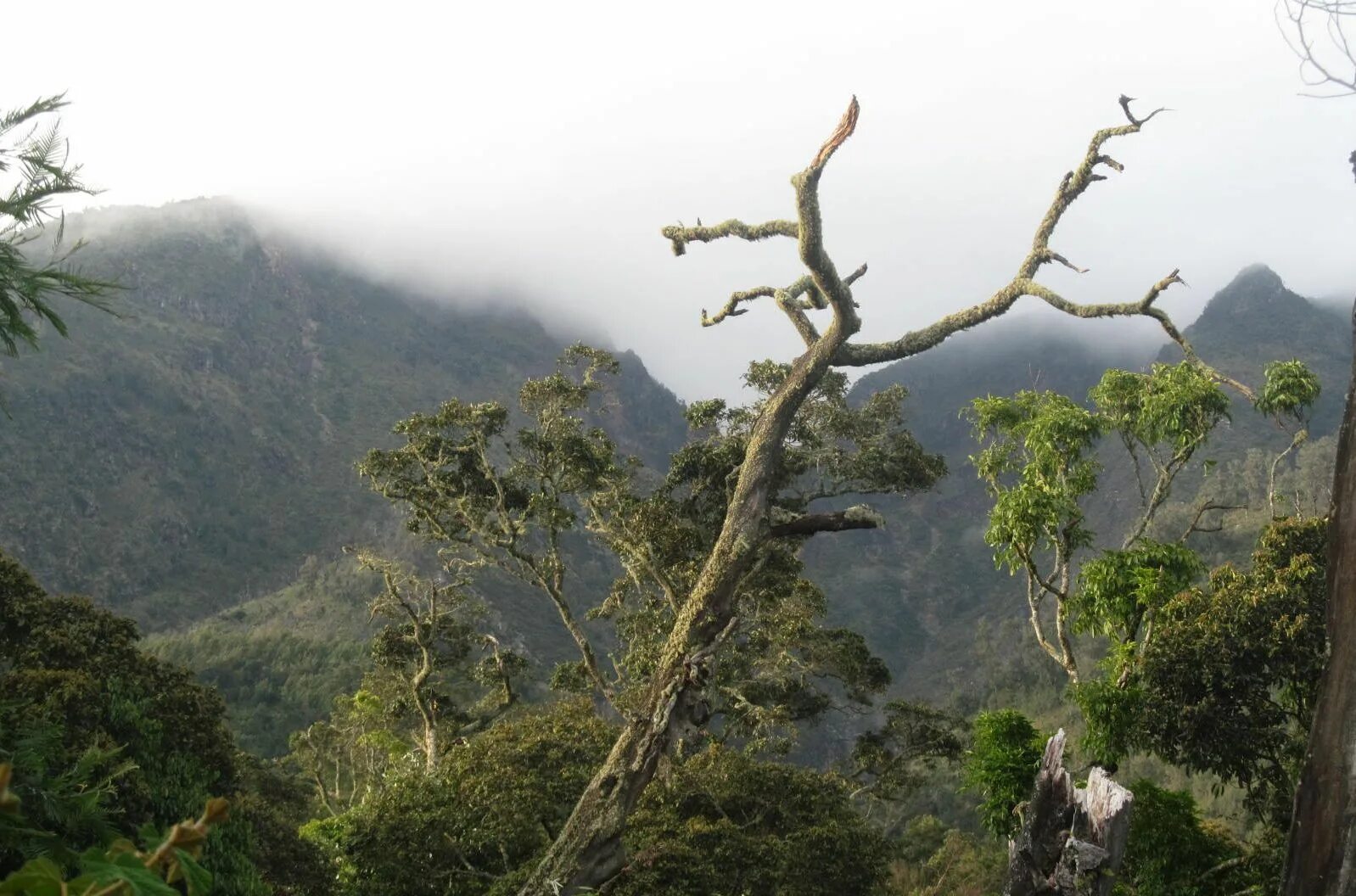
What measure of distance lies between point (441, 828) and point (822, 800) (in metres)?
4.55

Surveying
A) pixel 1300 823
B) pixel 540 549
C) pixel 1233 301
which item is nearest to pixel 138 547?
pixel 540 549

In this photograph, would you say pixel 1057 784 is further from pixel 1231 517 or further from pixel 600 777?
pixel 1231 517

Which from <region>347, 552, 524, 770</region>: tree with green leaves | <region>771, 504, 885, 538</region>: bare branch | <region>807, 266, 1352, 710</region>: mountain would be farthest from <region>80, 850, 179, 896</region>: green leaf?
<region>807, 266, 1352, 710</region>: mountain

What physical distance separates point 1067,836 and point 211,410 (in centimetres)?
9009

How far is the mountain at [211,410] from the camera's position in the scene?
63312 mm

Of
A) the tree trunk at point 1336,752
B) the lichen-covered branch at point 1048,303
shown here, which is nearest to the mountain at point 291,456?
the lichen-covered branch at point 1048,303

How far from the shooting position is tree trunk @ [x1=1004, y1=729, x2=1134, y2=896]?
16.3 ft

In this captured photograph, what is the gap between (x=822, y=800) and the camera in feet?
37.6

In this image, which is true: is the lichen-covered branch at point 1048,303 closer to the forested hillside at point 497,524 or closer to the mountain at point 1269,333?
the forested hillside at point 497,524

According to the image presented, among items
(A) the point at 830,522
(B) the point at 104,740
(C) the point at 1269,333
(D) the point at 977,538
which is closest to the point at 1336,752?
(A) the point at 830,522

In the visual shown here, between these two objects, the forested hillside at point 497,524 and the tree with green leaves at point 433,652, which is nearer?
the forested hillside at point 497,524

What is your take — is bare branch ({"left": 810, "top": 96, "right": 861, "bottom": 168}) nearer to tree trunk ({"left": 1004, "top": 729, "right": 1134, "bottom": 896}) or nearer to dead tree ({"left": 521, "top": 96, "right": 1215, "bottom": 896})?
dead tree ({"left": 521, "top": 96, "right": 1215, "bottom": 896})

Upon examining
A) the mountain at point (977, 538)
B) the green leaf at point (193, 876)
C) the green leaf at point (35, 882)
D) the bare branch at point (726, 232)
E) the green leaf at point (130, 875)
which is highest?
the bare branch at point (726, 232)

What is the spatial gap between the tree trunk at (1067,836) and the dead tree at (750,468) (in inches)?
119
